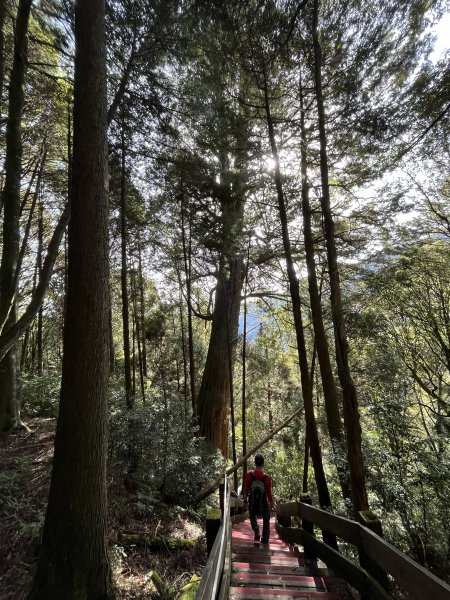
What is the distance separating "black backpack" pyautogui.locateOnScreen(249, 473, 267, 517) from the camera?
5.41m

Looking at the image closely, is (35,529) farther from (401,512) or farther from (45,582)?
(401,512)

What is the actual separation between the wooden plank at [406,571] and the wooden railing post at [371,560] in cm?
9

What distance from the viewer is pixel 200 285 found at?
1502 centimetres

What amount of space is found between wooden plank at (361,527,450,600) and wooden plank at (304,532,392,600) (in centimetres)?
21

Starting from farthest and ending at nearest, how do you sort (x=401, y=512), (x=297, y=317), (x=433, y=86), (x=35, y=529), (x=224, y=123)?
(x=224, y=123) < (x=297, y=317) < (x=433, y=86) < (x=401, y=512) < (x=35, y=529)

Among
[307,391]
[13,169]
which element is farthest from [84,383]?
[13,169]

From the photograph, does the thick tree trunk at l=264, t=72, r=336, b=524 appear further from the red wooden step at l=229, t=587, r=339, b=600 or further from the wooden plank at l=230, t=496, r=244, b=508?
the red wooden step at l=229, t=587, r=339, b=600

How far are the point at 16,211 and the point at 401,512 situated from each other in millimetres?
8809

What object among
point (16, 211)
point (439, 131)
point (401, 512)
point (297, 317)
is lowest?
point (401, 512)

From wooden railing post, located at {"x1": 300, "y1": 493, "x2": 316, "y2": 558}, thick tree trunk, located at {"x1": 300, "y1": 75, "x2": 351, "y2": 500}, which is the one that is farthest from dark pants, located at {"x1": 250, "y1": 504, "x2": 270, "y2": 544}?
thick tree trunk, located at {"x1": 300, "y1": 75, "x2": 351, "y2": 500}

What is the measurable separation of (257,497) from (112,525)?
7.64ft

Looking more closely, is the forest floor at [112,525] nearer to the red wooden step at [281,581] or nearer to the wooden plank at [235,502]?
the wooden plank at [235,502]

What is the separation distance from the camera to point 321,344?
22.9ft

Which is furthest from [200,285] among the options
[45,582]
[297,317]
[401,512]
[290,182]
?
[45,582]
